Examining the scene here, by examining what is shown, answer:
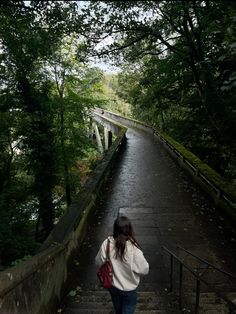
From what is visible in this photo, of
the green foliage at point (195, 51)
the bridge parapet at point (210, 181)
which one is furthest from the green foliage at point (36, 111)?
the bridge parapet at point (210, 181)

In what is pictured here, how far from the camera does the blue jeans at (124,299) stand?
3146 millimetres

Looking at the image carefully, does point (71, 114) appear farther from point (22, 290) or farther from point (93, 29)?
point (22, 290)

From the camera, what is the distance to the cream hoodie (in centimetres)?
301

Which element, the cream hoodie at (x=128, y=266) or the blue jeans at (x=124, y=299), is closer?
the cream hoodie at (x=128, y=266)

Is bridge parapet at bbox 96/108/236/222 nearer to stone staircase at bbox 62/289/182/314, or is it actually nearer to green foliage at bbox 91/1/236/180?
green foliage at bbox 91/1/236/180

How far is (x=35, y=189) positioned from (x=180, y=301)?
8463 millimetres

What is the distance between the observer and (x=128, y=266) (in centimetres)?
301

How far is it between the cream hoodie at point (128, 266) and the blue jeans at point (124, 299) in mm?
98

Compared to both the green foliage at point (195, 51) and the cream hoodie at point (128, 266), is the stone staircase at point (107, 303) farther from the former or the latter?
the green foliage at point (195, 51)

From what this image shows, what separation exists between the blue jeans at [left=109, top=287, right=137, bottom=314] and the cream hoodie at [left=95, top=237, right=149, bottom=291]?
0.32 feet

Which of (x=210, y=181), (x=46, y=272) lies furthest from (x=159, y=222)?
(x=46, y=272)

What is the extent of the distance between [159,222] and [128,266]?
14.7 feet

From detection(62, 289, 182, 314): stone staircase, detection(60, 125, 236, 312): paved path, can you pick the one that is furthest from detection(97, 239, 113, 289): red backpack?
detection(60, 125, 236, 312): paved path

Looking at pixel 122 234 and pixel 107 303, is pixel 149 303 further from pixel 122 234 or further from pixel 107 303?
pixel 122 234
